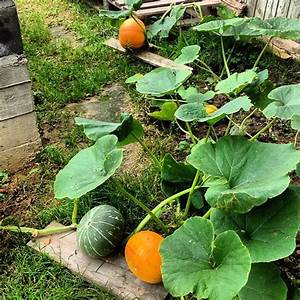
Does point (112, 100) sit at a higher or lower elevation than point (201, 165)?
lower

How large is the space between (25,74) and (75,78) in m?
1.16

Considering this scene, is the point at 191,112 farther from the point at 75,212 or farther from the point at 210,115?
the point at 75,212

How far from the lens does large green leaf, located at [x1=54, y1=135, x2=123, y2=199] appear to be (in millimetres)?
2342

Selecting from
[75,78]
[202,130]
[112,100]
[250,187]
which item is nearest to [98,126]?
[250,187]

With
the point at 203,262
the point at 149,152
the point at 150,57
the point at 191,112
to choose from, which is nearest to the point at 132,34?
the point at 150,57

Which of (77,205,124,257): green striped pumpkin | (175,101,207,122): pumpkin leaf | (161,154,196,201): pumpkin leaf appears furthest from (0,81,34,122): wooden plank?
(175,101,207,122): pumpkin leaf

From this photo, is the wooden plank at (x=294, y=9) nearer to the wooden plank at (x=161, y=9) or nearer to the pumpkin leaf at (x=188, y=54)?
the wooden plank at (x=161, y=9)

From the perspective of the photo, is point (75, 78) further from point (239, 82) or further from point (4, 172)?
point (239, 82)

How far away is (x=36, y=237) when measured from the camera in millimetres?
2785

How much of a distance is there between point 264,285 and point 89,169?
954 mm

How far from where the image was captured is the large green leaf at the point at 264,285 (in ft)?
6.74

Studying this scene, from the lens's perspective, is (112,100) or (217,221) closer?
(217,221)

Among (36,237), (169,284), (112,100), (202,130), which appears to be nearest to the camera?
(169,284)

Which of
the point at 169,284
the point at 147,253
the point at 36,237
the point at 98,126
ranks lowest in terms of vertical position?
the point at 36,237
